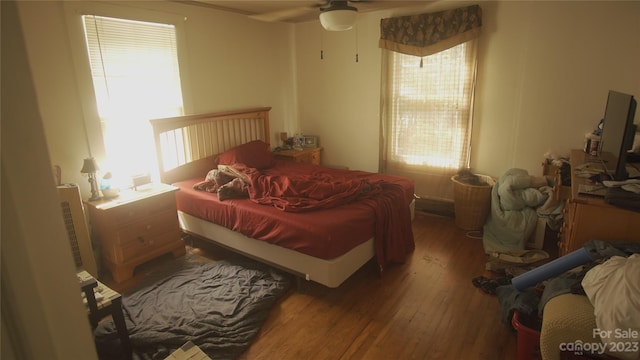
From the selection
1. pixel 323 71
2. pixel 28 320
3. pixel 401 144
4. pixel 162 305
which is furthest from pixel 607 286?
pixel 323 71

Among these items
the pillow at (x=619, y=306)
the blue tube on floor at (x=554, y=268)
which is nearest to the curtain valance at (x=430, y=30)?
the blue tube on floor at (x=554, y=268)

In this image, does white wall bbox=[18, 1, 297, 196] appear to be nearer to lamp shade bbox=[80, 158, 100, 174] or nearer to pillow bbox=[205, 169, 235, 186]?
lamp shade bbox=[80, 158, 100, 174]

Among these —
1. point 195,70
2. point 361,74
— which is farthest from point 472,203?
point 195,70

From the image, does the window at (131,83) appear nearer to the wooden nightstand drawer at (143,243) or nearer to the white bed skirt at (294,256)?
the wooden nightstand drawer at (143,243)

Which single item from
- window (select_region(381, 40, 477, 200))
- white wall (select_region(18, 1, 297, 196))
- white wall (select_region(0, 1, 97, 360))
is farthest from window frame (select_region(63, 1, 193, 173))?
white wall (select_region(0, 1, 97, 360))

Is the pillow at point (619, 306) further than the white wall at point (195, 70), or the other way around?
the white wall at point (195, 70)

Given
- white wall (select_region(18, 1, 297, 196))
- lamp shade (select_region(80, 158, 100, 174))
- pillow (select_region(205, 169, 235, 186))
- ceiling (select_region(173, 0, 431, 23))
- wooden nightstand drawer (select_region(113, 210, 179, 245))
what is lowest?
wooden nightstand drawer (select_region(113, 210, 179, 245))

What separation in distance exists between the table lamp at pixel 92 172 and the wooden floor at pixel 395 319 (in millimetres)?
745

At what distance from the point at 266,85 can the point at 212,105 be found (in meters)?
0.97

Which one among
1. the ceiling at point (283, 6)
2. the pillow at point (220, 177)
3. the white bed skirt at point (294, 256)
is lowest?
the white bed skirt at point (294, 256)

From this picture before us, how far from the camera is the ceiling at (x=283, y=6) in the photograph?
3521mm

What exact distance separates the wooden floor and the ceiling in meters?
2.60

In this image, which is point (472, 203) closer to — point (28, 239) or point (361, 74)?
point (361, 74)

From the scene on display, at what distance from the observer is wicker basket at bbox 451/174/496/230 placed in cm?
358
